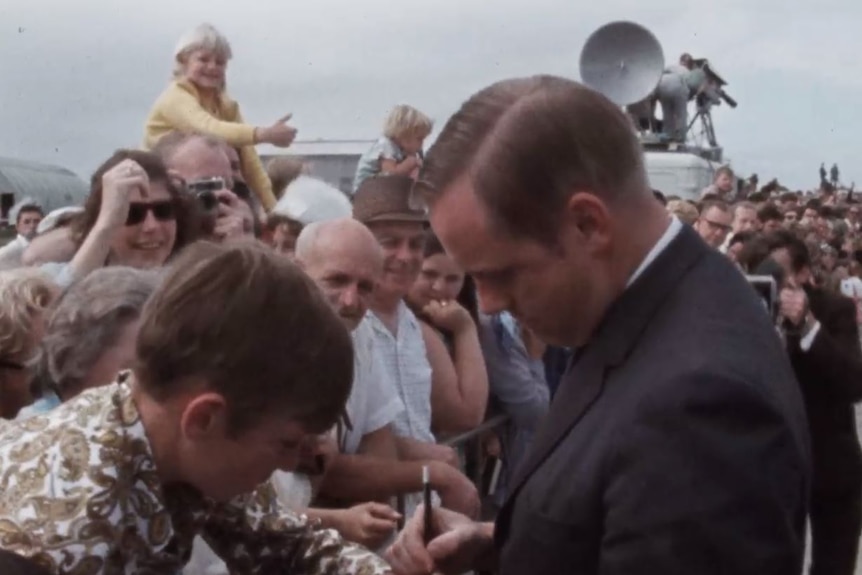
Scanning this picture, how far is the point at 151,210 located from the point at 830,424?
392 cm

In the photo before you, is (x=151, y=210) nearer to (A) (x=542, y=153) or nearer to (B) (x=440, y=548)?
(B) (x=440, y=548)

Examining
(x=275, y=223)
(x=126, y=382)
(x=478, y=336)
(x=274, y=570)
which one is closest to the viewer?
(x=126, y=382)

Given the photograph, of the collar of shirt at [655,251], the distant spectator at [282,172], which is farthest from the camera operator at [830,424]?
the collar of shirt at [655,251]

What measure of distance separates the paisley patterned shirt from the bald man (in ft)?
5.31

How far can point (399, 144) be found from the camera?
21.6 ft

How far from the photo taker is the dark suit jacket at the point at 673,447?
1.68 m

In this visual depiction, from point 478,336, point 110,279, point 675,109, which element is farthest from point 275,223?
point 675,109

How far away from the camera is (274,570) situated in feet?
7.56

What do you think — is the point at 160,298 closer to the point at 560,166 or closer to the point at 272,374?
the point at 272,374

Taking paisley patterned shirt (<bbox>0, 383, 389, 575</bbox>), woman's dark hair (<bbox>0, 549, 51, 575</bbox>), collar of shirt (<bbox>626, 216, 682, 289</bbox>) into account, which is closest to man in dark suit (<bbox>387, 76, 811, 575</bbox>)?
collar of shirt (<bbox>626, 216, 682, 289</bbox>)

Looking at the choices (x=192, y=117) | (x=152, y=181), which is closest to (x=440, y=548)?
(x=152, y=181)

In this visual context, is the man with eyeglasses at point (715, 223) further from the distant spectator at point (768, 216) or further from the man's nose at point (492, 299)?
the man's nose at point (492, 299)

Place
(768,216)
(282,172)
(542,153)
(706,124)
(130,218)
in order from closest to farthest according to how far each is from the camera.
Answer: (542,153) < (130,218) < (282,172) < (768,216) < (706,124)

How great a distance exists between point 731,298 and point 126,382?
87 cm
